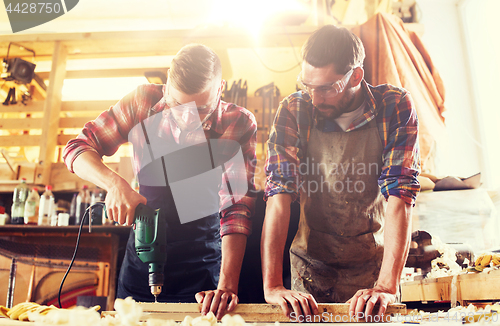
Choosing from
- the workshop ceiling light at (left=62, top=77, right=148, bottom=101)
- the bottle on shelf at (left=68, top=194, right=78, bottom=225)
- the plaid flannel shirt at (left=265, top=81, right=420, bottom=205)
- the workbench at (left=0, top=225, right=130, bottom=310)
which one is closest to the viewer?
the plaid flannel shirt at (left=265, top=81, right=420, bottom=205)

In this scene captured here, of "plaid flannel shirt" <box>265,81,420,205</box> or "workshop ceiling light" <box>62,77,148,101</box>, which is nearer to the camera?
"plaid flannel shirt" <box>265,81,420,205</box>

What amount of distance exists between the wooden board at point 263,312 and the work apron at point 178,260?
0.42 metres

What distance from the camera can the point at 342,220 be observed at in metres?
1.26

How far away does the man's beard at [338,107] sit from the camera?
1.24 meters

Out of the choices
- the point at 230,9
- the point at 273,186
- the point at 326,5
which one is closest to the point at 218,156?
the point at 273,186

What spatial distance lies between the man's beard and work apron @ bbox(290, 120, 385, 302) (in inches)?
2.8

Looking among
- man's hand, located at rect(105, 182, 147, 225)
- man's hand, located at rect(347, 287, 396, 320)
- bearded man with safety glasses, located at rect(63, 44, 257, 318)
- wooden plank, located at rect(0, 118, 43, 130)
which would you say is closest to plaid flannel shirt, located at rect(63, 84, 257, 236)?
bearded man with safety glasses, located at rect(63, 44, 257, 318)

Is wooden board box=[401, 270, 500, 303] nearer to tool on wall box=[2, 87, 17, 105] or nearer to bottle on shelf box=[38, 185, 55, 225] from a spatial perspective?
bottle on shelf box=[38, 185, 55, 225]

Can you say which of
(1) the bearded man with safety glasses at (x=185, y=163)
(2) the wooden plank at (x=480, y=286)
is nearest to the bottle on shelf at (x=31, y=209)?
(1) the bearded man with safety glasses at (x=185, y=163)

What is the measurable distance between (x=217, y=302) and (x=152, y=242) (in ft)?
0.84

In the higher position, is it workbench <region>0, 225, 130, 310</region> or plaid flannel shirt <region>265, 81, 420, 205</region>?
plaid flannel shirt <region>265, 81, 420, 205</region>

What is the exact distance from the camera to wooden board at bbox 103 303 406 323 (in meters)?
0.86

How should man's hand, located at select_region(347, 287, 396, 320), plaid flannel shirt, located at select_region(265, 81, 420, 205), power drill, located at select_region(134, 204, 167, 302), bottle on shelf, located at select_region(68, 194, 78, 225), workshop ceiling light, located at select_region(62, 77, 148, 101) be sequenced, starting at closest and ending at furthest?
man's hand, located at select_region(347, 287, 396, 320) < power drill, located at select_region(134, 204, 167, 302) < plaid flannel shirt, located at select_region(265, 81, 420, 205) < bottle on shelf, located at select_region(68, 194, 78, 225) < workshop ceiling light, located at select_region(62, 77, 148, 101)

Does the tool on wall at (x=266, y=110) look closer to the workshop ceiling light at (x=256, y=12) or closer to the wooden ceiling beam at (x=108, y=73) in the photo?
the workshop ceiling light at (x=256, y=12)
